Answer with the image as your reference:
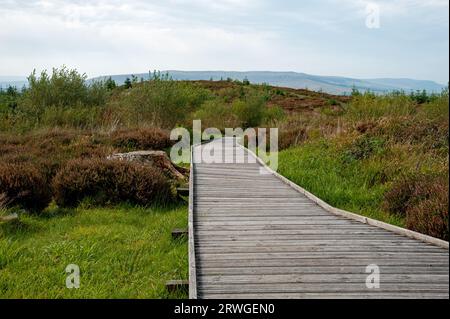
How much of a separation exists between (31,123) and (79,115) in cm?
202

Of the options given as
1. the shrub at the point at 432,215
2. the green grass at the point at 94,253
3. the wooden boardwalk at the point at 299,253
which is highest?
the shrub at the point at 432,215

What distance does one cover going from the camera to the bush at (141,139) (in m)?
14.9

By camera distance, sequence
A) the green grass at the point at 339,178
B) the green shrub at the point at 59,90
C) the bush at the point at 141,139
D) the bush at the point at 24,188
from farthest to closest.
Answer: the green shrub at the point at 59,90
the bush at the point at 141,139
the bush at the point at 24,188
the green grass at the point at 339,178

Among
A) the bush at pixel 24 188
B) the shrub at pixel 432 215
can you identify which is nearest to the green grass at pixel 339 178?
the shrub at pixel 432 215

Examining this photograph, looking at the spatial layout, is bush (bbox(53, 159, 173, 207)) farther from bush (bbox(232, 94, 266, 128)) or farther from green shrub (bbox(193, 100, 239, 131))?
bush (bbox(232, 94, 266, 128))

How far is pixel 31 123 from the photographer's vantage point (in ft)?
64.1

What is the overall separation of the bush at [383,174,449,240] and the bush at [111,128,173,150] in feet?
29.5

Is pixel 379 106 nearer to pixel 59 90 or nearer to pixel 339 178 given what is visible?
pixel 339 178

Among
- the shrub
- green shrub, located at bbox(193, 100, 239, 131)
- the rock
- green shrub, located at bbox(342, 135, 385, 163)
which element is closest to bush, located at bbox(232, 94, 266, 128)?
green shrub, located at bbox(193, 100, 239, 131)

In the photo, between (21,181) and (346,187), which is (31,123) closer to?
(21,181)

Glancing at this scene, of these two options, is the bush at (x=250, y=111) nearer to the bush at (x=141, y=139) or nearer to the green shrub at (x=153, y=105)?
the green shrub at (x=153, y=105)

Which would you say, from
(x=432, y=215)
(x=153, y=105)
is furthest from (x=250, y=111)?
(x=432, y=215)

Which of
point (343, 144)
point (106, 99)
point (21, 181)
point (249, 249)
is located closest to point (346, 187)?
point (343, 144)

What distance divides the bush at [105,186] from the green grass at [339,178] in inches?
120
